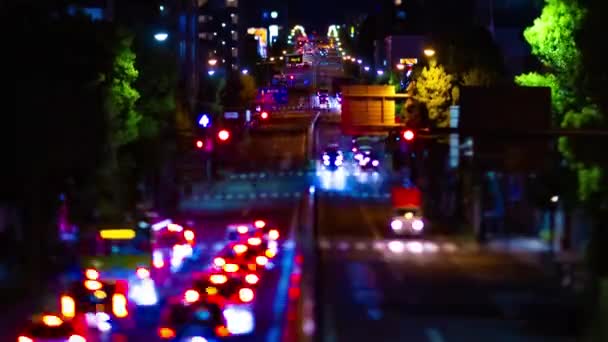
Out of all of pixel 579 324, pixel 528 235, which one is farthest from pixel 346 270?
pixel 579 324

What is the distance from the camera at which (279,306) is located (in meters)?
28.9

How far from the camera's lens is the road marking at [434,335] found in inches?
1012

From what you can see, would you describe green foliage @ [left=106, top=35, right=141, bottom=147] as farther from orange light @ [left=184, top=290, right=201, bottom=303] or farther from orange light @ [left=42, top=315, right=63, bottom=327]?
orange light @ [left=42, top=315, right=63, bottom=327]

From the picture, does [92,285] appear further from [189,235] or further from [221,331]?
[189,235]

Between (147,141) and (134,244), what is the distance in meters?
21.1

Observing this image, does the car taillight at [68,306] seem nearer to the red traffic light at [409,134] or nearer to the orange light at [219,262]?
the orange light at [219,262]

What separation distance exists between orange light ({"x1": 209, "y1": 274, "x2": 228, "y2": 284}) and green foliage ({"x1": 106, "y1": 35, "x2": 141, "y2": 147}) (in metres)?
15.2

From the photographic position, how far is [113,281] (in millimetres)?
27422

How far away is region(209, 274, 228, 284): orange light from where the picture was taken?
2480 centimetres

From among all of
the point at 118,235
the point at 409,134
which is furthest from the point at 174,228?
the point at 409,134

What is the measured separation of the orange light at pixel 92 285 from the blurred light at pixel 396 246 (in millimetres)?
22323

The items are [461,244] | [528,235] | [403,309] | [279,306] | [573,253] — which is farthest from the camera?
[461,244]

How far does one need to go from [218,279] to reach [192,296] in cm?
303

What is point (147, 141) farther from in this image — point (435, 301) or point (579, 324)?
point (579, 324)
